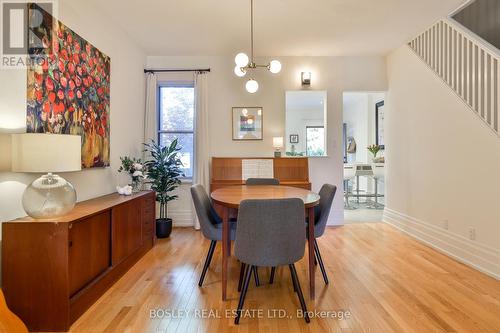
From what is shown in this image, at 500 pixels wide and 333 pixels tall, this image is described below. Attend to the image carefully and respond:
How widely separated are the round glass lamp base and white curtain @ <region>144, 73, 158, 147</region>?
2521 millimetres

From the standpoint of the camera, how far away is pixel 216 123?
4.50 m

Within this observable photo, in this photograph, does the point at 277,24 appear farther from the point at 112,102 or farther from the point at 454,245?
the point at 454,245

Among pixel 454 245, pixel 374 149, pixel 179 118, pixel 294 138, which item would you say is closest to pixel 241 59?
pixel 179 118

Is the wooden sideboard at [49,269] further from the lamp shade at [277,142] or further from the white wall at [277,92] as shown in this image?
the lamp shade at [277,142]

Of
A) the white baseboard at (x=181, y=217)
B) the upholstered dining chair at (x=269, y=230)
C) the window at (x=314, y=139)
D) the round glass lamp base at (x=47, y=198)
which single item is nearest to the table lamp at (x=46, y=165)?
the round glass lamp base at (x=47, y=198)

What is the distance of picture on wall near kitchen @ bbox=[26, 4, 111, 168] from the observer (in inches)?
82.6

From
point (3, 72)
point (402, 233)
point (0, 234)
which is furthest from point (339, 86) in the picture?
point (0, 234)

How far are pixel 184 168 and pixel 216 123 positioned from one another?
0.94 meters

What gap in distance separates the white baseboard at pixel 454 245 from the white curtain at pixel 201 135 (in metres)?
3.10

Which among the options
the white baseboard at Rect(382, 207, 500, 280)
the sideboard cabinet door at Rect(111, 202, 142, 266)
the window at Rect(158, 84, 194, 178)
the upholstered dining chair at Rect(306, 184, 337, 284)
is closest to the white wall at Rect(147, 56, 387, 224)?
the window at Rect(158, 84, 194, 178)

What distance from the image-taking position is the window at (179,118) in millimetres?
4539

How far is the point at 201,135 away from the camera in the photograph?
4352mm

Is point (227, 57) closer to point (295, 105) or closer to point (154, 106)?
point (154, 106)

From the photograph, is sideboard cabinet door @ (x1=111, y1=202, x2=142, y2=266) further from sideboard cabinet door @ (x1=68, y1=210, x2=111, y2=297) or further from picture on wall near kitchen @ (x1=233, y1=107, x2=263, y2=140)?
picture on wall near kitchen @ (x1=233, y1=107, x2=263, y2=140)
